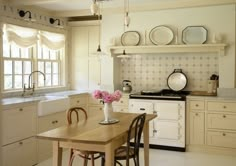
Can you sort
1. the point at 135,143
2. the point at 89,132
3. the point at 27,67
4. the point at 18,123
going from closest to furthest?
the point at 89,132
the point at 135,143
the point at 18,123
the point at 27,67

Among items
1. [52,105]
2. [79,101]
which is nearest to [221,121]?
[79,101]

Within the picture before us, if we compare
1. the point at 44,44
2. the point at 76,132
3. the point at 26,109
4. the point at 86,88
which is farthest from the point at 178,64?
the point at 76,132

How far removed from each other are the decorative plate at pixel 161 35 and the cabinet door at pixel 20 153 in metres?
2.65

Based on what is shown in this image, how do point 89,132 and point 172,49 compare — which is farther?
point 172,49

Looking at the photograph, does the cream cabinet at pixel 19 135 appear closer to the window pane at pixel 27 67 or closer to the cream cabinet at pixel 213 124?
the window pane at pixel 27 67

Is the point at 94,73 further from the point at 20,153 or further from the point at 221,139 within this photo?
the point at 221,139

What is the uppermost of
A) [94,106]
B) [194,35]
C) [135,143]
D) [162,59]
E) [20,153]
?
[194,35]

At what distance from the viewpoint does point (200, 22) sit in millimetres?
5148

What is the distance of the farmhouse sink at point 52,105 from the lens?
14.6ft

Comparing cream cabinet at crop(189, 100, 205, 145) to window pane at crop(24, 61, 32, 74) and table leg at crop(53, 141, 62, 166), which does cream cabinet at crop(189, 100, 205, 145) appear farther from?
window pane at crop(24, 61, 32, 74)

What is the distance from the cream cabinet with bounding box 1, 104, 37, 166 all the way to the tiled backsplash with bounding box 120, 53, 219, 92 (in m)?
2.24

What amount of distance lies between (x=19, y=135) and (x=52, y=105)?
74cm

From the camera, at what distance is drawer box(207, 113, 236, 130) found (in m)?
4.74

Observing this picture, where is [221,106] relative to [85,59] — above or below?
below
